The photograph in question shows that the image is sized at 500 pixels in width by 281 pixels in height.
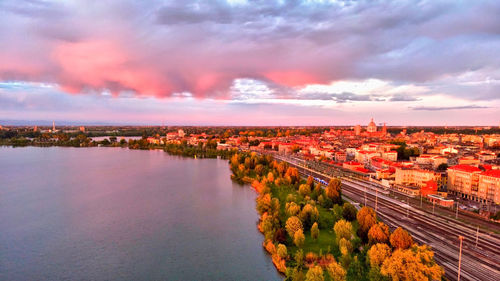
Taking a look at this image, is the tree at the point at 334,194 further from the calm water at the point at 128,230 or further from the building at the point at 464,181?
the building at the point at 464,181

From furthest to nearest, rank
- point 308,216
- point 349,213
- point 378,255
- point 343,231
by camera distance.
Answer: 1. point 349,213
2. point 308,216
3. point 343,231
4. point 378,255

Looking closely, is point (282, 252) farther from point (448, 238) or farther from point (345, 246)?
point (448, 238)

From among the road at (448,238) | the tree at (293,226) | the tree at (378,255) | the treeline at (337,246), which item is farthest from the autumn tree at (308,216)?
the tree at (378,255)

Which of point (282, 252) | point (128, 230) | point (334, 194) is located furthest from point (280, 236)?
point (128, 230)

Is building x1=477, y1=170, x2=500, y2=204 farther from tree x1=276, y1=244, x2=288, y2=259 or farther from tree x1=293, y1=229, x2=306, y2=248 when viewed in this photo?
tree x1=276, y1=244, x2=288, y2=259

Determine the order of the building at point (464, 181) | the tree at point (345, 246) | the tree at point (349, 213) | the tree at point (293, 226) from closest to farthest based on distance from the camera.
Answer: the tree at point (345, 246) → the tree at point (293, 226) → the tree at point (349, 213) → the building at point (464, 181)

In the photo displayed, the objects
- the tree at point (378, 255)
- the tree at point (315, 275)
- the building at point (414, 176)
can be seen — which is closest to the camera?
the tree at point (315, 275)

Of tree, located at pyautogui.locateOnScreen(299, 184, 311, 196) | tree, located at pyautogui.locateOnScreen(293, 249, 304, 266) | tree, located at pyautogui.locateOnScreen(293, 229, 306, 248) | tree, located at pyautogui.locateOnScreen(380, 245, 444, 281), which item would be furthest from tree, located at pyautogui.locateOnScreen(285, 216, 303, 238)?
tree, located at pyautogui.locateOnScreen(299, 184, 311, 196)

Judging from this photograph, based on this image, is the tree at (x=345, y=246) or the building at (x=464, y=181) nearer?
the tree at (x=345, y=246)
